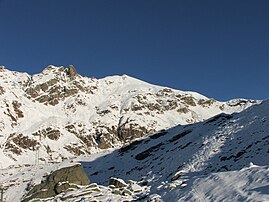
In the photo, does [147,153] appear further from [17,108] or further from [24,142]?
[17,108]

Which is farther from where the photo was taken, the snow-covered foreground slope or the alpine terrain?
the alpine terrain

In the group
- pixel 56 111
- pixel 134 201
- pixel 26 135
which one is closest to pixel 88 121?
pixel 56 111

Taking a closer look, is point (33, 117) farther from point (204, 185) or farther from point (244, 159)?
point (204, 185)

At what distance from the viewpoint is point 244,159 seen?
34.6 meters

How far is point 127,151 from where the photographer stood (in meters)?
81.8

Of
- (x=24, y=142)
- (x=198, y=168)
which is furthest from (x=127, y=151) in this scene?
(x=24, y=142)

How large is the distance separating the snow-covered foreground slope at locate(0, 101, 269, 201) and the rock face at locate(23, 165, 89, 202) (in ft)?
10.2

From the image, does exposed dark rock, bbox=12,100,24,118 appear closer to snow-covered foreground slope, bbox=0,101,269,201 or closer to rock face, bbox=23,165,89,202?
snow-covered foreground slope, bbox=0,101,269,201

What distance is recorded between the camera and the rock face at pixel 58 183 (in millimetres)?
27812

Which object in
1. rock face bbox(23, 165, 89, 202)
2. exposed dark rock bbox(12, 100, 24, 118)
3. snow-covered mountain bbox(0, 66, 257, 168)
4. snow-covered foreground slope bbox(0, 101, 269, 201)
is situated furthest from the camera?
exposed dark rock bbox(12, 100, 24, 118)

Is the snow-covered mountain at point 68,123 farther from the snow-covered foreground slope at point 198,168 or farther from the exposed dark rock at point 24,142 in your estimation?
the snow-covered foreground slope at point 198,168

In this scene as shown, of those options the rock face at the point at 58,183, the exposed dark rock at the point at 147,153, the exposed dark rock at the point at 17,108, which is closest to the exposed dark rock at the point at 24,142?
the exposed dark rock at the point at 17,108

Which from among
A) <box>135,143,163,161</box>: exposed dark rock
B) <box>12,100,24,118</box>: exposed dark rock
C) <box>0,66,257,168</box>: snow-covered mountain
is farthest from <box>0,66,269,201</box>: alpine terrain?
<box>0,66,257,168</box>: snow-covered mountain

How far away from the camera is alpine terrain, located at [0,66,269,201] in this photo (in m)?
17.9
